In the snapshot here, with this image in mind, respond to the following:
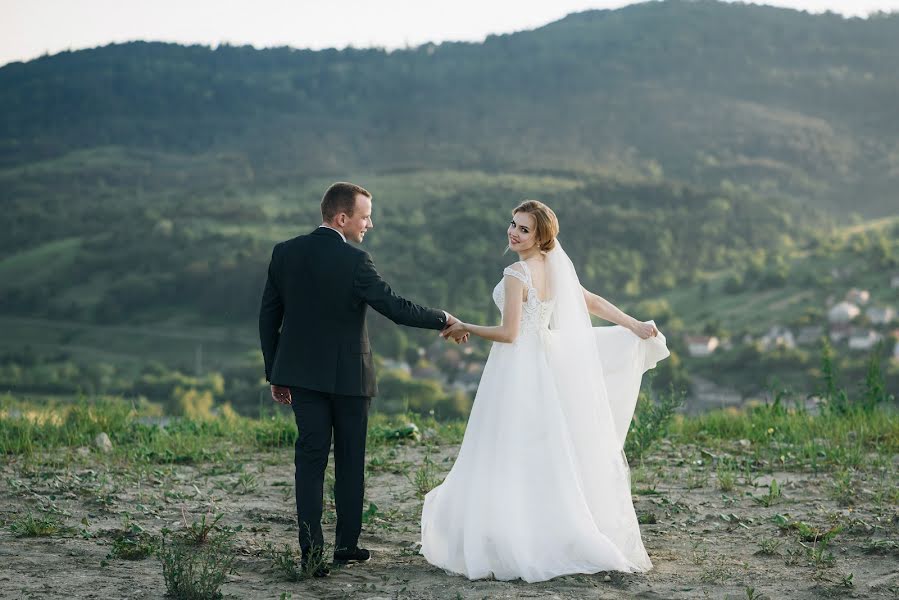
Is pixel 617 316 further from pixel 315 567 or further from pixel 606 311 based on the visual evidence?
pixel 315 567

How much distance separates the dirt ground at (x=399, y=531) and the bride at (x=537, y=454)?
146 mm

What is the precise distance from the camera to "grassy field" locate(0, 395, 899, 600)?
475 centimetres

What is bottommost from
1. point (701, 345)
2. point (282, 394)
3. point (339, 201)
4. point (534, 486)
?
point (701, 345)

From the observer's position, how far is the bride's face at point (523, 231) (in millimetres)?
5363

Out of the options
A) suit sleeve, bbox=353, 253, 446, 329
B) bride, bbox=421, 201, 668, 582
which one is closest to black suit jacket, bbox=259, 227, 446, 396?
suit sleeve, bbox=353, 253, 446, 329

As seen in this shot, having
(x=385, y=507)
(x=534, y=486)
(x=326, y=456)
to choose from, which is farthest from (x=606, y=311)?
(x=385, y=507)

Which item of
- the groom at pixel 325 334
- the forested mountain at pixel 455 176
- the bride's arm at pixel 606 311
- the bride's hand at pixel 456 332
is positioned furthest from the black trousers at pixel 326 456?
the forested mountain at pixel 455 176

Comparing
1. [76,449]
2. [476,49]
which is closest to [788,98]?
[476,49]

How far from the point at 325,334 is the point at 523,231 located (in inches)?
49.5

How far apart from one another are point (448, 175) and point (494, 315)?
216 ft

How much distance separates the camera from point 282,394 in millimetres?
5320

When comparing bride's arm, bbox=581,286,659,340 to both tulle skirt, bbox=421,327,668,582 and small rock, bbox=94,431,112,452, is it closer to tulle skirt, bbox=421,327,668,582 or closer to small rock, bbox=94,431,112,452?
tulle skirt, bbox=421,327,668,582

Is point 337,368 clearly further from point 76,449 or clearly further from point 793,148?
point 793,148

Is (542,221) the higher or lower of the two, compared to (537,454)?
A: higher
